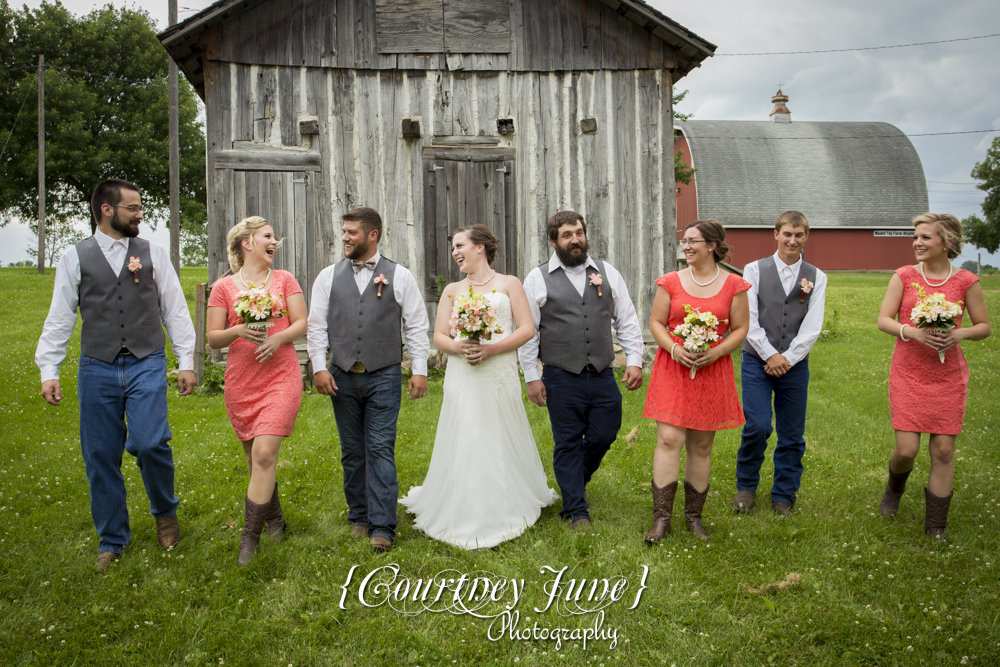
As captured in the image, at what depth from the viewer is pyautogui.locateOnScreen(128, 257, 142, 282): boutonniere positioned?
14.4ft

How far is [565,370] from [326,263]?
5.68m

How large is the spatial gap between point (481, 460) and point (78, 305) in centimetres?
287

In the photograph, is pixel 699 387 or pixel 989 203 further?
pixel 989 203

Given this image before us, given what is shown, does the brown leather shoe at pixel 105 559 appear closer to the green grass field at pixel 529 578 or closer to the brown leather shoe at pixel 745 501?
the green grass field at pixel 529 578

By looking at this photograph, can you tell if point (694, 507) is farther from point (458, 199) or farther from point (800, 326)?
point (458, 199)

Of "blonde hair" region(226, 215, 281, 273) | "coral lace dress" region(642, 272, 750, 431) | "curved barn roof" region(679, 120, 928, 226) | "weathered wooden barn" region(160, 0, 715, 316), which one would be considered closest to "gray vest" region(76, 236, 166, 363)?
"blonde hair" region(226, 215, 281, 273)

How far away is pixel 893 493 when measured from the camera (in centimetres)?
518

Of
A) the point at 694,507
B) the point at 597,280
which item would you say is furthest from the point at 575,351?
the point at 694,507

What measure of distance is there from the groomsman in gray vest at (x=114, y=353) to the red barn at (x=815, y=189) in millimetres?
30736

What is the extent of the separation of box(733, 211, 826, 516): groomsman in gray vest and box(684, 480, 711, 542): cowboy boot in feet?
2.20

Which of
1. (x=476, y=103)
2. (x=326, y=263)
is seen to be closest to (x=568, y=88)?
(x=476, y=103)

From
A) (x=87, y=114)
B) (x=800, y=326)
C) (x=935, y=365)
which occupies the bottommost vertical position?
(x=935, y=365)

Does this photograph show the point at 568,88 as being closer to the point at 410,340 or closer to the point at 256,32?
the point at 256,32

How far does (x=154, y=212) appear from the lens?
31.7 metres
